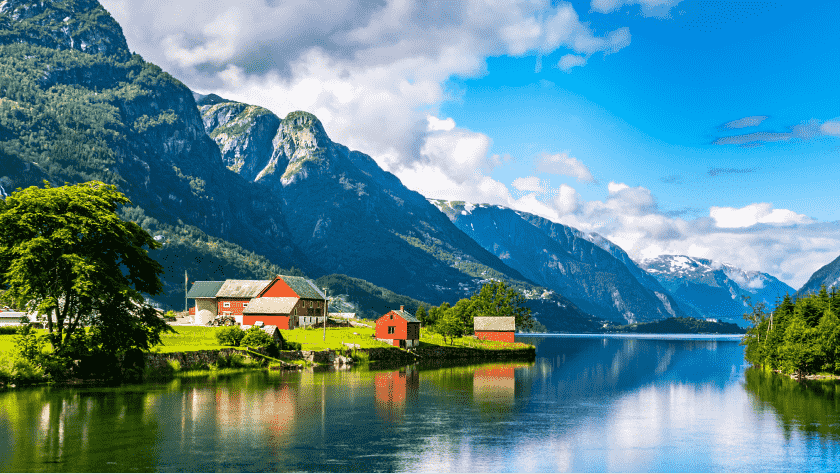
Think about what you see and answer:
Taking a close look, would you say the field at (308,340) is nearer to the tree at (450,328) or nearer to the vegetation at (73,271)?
the tree at (450,328)

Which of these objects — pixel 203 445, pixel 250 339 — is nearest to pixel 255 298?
pixel 250 339

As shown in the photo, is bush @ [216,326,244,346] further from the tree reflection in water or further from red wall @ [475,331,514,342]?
red wall @ [475,331,514,342]

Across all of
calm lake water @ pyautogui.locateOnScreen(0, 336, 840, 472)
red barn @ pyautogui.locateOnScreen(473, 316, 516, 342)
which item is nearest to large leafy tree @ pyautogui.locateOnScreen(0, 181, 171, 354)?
calm lake water @ pyautogui.locateOnScreen(0, 336, 840, 472)

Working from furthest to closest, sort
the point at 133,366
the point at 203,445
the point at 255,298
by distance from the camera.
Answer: the point at 255,298 → the point at 133,366 → the point at 203,445

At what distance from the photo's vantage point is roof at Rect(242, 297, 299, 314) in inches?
5832

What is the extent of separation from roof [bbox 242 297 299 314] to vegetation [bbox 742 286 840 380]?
9152 cm

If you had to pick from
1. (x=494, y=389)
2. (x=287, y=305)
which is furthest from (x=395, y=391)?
(x=287, y=305)

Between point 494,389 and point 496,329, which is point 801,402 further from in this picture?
point 496,329

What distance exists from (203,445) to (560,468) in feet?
67.7

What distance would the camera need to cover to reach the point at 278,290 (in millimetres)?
157125

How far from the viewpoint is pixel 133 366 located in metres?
75.6

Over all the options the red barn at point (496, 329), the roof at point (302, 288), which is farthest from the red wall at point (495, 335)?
the roof at point (302, 288)

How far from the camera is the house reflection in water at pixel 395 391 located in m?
59.5

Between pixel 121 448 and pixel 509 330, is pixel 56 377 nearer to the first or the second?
pixel 121 448
